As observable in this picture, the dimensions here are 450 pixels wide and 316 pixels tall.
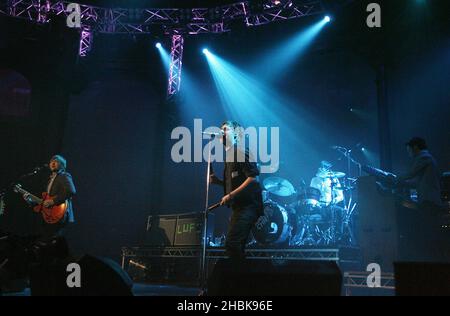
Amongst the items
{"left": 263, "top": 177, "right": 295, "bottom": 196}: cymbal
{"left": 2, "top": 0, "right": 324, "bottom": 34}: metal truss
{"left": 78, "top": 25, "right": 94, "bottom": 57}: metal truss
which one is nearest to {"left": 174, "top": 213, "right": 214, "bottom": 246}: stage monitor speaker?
{"left": 263, "top": 177, "right": 295, "bottom": 196}: cymbal

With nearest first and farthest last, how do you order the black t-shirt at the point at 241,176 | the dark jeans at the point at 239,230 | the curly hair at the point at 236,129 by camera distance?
the dark jeans at the point at 239,230, the black t-shirt at the point at 241,176, the curly hair at the point at 236,129

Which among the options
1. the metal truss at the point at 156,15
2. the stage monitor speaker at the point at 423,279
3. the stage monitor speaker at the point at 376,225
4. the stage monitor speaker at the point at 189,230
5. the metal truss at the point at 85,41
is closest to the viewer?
the stage monitor speaker at the point at 423,279

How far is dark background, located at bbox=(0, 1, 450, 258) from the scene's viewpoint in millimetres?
9570

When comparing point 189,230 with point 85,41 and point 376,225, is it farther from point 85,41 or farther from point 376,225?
point 85,41

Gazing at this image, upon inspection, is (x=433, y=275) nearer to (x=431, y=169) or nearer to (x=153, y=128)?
(x=431, y=169)

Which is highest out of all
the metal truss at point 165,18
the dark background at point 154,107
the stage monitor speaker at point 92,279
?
the metal truss at point 165,18

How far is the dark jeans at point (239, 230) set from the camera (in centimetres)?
421

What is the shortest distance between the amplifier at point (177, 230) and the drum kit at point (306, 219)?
119cm

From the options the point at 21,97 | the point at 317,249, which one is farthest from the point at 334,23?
the point at 21,97

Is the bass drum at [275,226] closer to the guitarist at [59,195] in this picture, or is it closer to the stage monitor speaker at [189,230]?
the stage monitor speaker at [189,230]

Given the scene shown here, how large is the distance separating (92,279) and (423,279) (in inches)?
82.3

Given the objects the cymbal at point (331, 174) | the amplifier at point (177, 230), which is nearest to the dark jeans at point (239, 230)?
the amplifier at point (177, 230)

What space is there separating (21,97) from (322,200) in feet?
25.1
